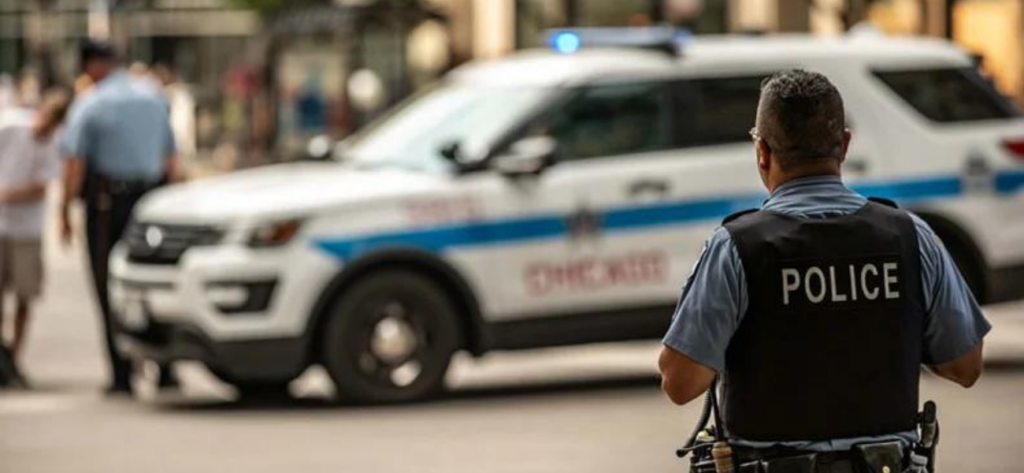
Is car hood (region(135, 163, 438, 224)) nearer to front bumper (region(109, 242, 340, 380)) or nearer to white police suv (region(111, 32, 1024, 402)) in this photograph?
white police suv (region(111, 32, 1024, 402))

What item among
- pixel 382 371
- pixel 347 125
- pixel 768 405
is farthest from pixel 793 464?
pixel 347 125

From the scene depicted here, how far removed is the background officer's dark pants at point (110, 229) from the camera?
1401 cm

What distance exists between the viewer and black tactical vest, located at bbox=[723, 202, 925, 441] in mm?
5043

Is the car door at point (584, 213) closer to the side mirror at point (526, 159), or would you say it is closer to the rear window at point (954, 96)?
the side mirror at point (526, 159)

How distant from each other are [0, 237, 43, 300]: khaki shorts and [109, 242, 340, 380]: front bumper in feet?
7.46

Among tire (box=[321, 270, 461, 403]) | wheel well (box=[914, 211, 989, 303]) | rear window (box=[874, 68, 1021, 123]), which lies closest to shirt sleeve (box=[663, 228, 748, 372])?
tire (box=[321, 270, 461, 403])

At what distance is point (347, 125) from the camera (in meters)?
38.9

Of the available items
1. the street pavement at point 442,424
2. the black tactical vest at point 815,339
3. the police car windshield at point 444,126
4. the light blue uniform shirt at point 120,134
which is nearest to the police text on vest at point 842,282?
the black tactical vest at point 815,339

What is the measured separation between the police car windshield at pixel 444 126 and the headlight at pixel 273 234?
0.93m

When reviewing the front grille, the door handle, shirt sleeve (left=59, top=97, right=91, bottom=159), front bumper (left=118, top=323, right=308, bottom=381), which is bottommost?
front bumper (left=118, top=323, right=308, bottom=381)

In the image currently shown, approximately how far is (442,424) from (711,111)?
237cm

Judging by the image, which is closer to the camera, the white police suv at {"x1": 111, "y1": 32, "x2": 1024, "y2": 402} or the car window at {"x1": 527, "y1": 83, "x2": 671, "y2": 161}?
the white police suv at {"x1": 111, "y1": 32, "x2": 1024, "y2": 402}

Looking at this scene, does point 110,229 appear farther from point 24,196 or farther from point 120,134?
point 24,196

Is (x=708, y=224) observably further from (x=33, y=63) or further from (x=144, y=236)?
(x=33, y=63)
